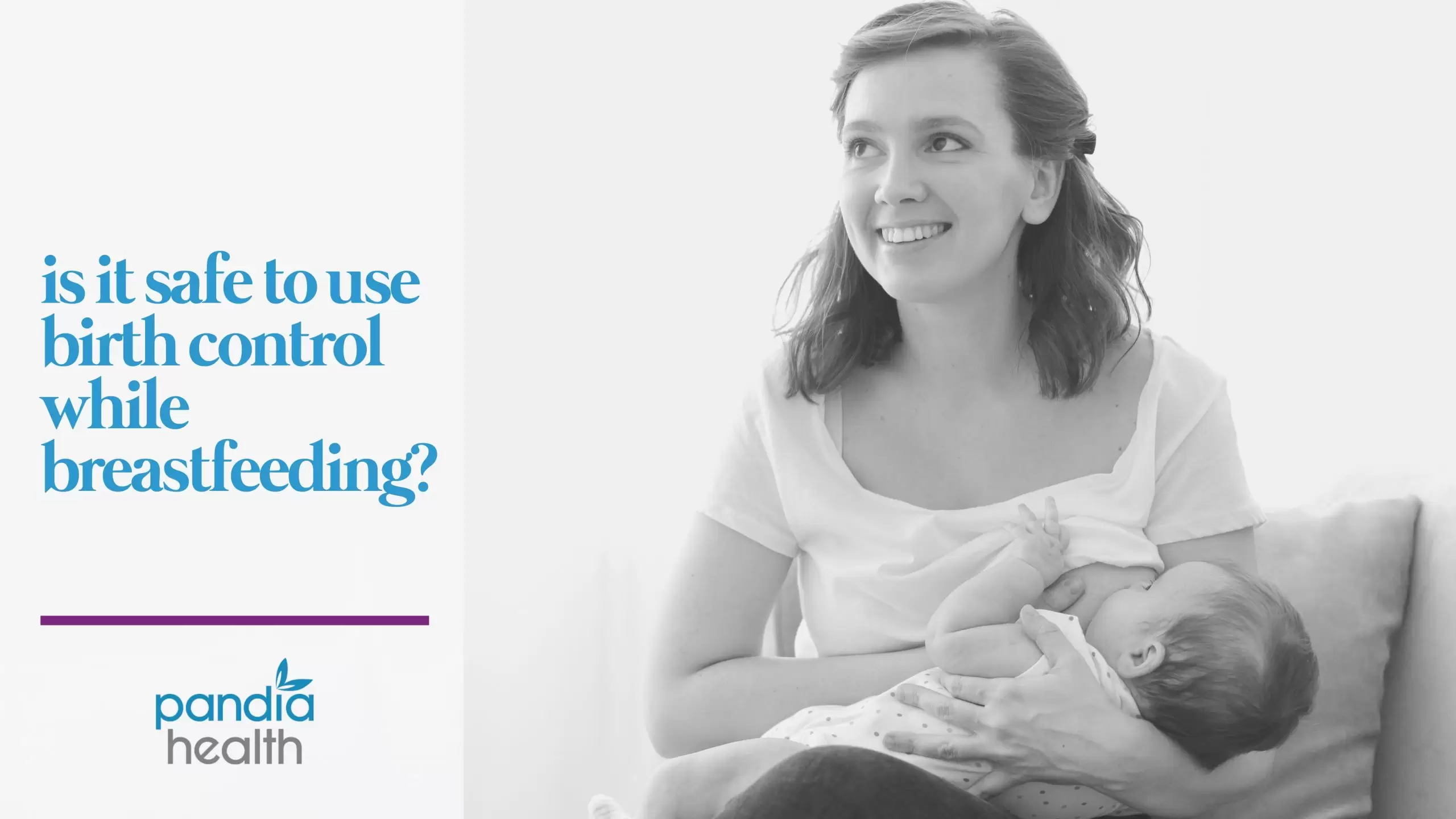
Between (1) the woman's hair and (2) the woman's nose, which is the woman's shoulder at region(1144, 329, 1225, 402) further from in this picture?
(2) the woman's nose

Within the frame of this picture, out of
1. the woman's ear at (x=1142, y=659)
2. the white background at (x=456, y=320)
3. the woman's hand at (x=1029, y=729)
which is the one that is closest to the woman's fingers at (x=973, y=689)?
the woman's hand at (x=1029, y=729)

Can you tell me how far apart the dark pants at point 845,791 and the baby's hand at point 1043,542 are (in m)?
0.35

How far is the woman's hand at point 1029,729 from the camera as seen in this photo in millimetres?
1433

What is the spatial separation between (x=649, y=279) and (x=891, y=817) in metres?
1.72

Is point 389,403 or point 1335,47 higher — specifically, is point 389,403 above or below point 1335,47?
below

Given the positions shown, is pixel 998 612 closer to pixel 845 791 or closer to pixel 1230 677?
pixel 1230 677

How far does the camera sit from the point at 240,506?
9.04 feet

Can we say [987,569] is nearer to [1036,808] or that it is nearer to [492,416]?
[1036,808]

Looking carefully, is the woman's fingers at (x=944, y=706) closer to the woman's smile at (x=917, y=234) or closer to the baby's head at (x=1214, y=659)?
the baby's head at (x=1214, y=659)

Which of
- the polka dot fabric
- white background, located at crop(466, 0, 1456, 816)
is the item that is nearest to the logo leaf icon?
white background, located at crop(466, 0, 1456, 816)

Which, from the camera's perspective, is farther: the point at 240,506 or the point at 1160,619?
the point at 240,506

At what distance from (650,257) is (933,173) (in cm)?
127

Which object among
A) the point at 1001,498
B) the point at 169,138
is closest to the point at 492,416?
the point at 169,138

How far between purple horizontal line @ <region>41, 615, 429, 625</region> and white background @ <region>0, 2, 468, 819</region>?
15mm
